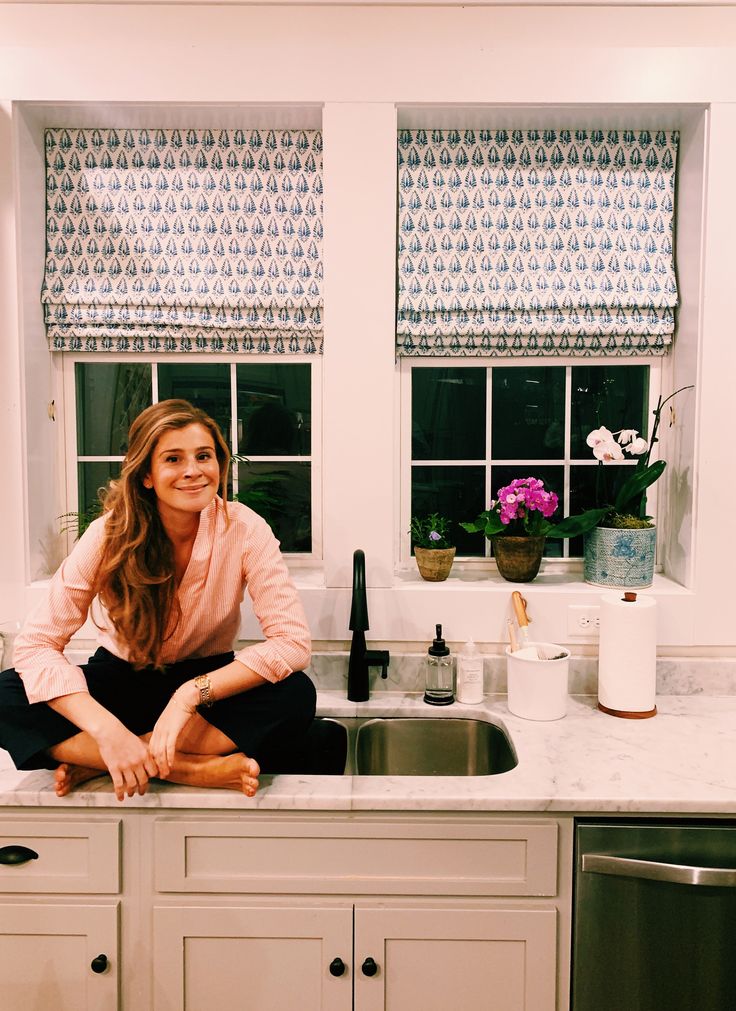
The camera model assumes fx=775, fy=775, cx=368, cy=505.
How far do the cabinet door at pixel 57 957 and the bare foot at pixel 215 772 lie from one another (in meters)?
0.31

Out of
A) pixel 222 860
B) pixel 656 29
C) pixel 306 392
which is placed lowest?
pixel 222 860

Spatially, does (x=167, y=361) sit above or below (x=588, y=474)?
above

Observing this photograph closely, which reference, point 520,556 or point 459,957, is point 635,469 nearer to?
point 520,556

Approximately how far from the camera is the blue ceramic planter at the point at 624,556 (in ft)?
7.22

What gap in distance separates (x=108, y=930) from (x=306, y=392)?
1.56 m

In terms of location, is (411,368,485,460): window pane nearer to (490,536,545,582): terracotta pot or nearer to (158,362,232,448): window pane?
(490,536,545,582): terracotta pot

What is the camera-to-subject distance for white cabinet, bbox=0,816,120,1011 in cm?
162

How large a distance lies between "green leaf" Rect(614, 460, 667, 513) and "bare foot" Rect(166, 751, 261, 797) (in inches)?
50.9

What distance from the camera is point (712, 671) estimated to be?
7.13 ft

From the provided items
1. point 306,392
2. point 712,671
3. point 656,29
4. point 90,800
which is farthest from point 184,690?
point 656,29

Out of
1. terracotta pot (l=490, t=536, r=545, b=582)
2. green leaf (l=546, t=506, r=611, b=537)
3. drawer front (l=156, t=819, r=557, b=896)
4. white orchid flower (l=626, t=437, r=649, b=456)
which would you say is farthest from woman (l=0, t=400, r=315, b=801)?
white orchid flower (l=626, t=437, r=649, b=456)

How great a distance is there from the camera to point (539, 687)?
197cm

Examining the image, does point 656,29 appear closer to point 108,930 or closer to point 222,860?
point 222,860

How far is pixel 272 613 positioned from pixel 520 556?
85 centimetres
